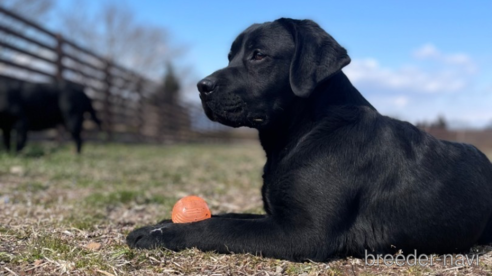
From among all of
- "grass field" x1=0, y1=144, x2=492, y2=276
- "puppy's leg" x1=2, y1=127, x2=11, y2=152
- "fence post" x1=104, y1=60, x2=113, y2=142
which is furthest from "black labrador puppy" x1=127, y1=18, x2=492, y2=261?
"fence post" x1=104, y1=60, x2=113, y2=142

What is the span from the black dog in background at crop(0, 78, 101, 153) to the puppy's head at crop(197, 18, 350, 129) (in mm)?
6769

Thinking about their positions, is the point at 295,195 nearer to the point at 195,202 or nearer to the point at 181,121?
the point at 195,202

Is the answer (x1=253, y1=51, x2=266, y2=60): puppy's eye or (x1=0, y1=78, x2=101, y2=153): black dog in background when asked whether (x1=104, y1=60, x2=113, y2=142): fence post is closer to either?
(x1=0, y1=78, x2=101, y2=153): black dog in background

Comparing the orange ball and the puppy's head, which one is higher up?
the puppy's head

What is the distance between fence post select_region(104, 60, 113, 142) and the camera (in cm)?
1482

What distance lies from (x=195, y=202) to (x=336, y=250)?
3.39ft

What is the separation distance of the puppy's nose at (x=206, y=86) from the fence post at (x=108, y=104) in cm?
1263

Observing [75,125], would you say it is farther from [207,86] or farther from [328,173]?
[328,173]

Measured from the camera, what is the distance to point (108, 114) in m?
15.0

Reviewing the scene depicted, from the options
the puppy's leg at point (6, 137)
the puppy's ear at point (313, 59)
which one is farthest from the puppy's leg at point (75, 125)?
the puppy's ear at point (313, 59)

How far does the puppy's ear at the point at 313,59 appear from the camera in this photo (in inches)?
108

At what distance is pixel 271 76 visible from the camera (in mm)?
2898

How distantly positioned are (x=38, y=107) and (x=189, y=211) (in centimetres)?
707

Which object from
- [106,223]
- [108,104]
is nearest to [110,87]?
[108,104]
